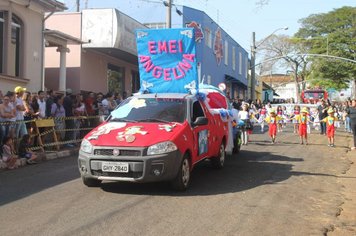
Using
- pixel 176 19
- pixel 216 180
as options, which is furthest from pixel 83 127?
pixel 176 19

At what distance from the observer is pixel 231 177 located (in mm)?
10086

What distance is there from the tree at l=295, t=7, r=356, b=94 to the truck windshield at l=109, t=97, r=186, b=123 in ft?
157

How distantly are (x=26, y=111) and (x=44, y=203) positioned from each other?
603cm

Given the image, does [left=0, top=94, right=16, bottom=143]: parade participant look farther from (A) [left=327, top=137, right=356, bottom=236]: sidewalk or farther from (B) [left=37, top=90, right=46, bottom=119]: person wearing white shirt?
(A) [left=327, top=137, right=356, bottom=236]: sidewalk

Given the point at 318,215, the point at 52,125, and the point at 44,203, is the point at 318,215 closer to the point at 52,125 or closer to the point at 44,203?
the point at 44,203

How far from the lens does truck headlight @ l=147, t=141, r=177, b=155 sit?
782 centimetres

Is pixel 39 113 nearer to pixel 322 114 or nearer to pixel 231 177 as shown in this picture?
pixel 231 177

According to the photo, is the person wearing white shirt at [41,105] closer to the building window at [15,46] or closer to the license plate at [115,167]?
the building window at [15,46]

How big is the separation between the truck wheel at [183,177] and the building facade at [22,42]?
29.9 feet

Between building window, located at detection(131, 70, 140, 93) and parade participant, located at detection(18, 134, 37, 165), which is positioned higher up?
building window, located at detection(131, 70, 140, 93)

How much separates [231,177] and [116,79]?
17591mm

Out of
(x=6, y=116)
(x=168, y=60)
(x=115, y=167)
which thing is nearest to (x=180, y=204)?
(x=115, y=167)

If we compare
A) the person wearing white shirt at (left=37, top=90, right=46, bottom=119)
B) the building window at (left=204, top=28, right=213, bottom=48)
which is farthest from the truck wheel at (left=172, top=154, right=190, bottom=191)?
the building window at (left=204, top=28, right=213, bottom=48)

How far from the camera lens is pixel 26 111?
1294 cm
